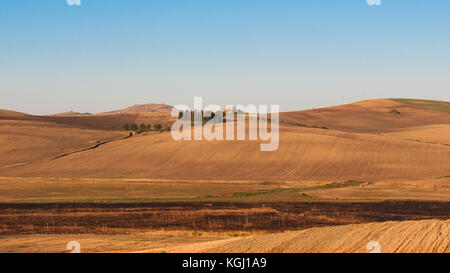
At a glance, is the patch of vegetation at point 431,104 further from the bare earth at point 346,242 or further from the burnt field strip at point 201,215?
the bare earth at point 346,242

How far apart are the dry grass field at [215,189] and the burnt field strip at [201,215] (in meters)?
0.06

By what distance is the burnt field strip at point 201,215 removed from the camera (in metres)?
27.2

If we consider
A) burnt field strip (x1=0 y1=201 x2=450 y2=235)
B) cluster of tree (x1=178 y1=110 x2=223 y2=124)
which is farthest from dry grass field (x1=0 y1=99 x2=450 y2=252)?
cluster of tree (x1=178 y1=110 x2=223 y2=124)

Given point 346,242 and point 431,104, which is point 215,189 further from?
point 431,104

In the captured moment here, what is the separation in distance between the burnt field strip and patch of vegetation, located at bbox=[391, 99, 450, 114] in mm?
138167

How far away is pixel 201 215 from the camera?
3033 cm

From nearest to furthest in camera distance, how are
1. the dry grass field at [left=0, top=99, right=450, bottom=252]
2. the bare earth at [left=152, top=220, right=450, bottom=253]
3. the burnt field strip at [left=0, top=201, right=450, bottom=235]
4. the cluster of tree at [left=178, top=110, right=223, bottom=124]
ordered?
the bare earth at [left=152, top=220, right=450, bottom=253] < the dry grass field at [left=0, top=99, right=450, bottom=252] < the burnt field strip at [left=0, top=201, right=450, bottom=235] < the cluster of tree at [left=178, top=110, right=223, bottom=124]

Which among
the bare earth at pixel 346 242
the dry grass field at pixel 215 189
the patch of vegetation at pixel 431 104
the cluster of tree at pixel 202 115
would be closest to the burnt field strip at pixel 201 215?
the dry grass field at pixel 215 189

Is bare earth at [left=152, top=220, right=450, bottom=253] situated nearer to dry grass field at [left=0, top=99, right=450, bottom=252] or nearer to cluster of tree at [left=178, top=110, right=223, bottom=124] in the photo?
dry grass field at [left=0, top=99, right=450, bottom=252]

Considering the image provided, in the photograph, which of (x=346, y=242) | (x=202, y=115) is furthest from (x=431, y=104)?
(x=346, y=242)

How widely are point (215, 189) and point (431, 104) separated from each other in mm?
151350

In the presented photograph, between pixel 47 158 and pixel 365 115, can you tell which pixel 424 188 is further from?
pixel 365 115

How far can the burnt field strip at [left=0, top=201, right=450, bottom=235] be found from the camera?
27234mm
